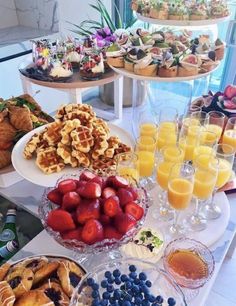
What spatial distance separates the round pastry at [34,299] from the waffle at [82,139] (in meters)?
0.44

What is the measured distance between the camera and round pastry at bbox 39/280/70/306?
628 millimetres

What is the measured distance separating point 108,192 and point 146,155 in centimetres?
25

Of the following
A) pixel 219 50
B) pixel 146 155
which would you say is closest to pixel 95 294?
pixel 146 155

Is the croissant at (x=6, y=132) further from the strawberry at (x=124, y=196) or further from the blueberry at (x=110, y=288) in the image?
the blueberry at (x=110, y=288)

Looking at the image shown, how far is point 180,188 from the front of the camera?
0.82 metres

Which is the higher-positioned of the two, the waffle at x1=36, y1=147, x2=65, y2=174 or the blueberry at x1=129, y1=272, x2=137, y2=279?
the waffle at x1=36, y1=147, x2=65, y2=174

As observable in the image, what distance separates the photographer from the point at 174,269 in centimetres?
72

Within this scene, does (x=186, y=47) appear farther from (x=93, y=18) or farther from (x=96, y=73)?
(x=93, y=18)

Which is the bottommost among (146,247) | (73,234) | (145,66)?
(146,247)

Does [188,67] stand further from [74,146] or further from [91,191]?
[91,191]

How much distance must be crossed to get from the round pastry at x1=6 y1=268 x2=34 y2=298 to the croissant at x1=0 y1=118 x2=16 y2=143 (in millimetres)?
524

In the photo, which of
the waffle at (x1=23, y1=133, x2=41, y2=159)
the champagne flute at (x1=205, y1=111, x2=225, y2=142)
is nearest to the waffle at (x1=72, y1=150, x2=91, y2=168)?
the waffle at (x1=23, y1=133, x2=41, y2=159)

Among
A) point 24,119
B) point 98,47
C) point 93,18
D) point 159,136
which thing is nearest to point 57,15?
point 93,18

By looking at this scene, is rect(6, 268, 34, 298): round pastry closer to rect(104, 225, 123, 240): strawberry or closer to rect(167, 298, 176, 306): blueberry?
rect(104, 225, 123, 240): strawberry
